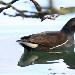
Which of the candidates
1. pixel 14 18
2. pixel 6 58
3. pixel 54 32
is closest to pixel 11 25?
pixel 14 18

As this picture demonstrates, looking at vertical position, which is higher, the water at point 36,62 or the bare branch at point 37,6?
the bare branch at point 37,6

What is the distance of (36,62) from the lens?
190 inches

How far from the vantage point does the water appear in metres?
4.46

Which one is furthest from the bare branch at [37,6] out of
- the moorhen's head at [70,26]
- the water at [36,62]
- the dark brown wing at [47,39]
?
the dark brown wing at [47,39]

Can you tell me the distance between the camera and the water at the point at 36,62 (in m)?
4.46

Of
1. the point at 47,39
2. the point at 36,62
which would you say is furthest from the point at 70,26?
the point at 36,62

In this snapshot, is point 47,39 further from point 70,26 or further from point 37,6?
point 37,6

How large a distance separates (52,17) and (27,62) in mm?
1360

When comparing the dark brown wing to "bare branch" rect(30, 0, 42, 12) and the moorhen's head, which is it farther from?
"bare branch" rect(30, 0, 42, 12)

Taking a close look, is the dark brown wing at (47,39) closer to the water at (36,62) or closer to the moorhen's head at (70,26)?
the water at (36,62)

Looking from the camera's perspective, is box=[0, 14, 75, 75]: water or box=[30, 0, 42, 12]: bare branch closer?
box=[0, 14, 75, 75]: water

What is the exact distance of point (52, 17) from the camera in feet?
19.9

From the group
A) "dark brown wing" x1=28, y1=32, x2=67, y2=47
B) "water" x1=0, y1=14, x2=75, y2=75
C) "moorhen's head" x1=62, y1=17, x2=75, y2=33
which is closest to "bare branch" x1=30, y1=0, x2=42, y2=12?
"water" x1=0, y1=14, x2=75, y2=75

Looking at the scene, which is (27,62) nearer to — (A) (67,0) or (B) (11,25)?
(B) (11,25)
